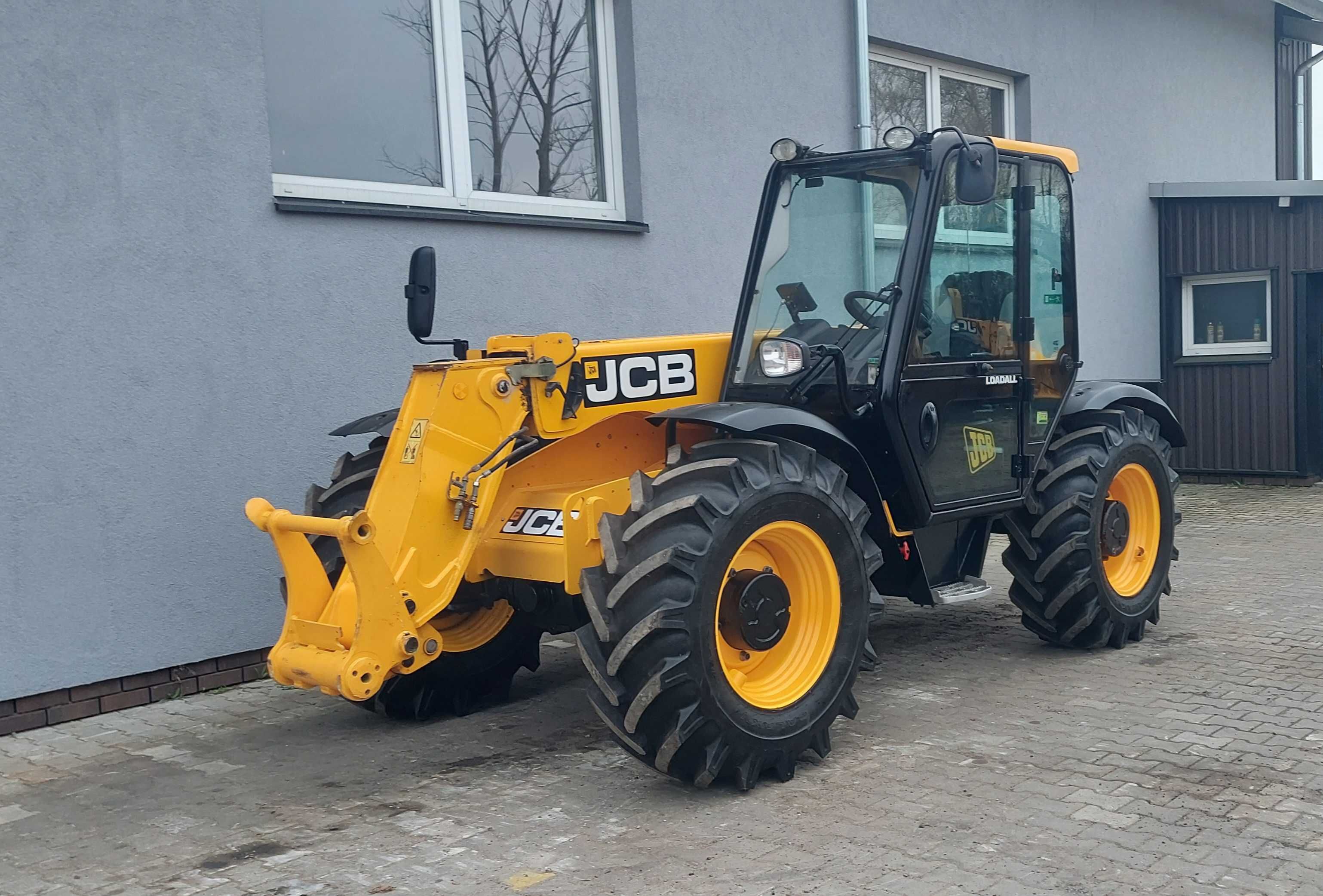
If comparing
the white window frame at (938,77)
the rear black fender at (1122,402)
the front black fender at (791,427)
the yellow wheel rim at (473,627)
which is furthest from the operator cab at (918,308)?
the white window frame at (938,77)

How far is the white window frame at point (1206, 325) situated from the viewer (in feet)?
42.1

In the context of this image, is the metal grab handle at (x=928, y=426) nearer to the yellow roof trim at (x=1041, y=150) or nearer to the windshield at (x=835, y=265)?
the windshield at (x=835, y=265)

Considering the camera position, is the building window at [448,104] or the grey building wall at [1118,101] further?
the grey building wall at [1118,101]

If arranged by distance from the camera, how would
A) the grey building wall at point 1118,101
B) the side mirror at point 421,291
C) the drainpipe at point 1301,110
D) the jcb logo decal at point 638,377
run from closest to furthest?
1. the side mirror at point 421,291
2. the jcb logo decal at point 638,377
3. the grey building wall at point 1118,101
4. the drainpipe at point 1301,110

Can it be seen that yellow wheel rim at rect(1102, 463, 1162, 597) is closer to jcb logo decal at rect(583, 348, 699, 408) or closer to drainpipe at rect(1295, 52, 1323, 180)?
jcb logo decal at rect(583, 348, 699, 408)

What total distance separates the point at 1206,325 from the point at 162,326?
437 inches

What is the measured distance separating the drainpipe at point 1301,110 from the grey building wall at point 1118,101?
148 cm

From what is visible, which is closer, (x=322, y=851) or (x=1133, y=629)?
(x=322, y=851)

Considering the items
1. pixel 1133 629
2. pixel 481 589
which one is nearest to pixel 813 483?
pixel 481 589

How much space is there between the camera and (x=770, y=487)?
436 centimetres

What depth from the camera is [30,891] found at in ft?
12.2

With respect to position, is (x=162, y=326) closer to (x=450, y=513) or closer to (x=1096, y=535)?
(x=450, y=513)

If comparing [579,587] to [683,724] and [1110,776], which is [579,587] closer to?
[683,724]

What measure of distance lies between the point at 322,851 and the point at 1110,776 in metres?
2.63
